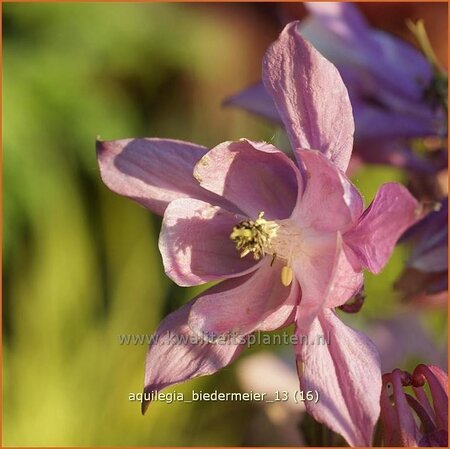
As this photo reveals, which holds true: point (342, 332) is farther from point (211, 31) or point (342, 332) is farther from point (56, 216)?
point (211, 31)

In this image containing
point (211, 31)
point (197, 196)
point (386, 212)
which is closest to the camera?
point (386, 212)

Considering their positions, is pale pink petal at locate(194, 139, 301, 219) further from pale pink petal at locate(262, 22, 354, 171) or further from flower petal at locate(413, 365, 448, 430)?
flower petal at locate(413, 365, 448, 430)

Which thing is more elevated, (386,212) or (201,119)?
(201,119)

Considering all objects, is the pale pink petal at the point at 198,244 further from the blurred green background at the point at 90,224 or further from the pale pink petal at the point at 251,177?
the blurred green background at the point at 90,224

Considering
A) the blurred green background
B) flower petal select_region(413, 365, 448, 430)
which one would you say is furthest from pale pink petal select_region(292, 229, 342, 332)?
the blurred green background

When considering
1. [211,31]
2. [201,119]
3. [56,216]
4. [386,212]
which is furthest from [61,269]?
[386,212]

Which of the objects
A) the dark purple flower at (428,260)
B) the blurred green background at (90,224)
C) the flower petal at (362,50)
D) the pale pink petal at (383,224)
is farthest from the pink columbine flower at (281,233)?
the blurred green background at (90,224)

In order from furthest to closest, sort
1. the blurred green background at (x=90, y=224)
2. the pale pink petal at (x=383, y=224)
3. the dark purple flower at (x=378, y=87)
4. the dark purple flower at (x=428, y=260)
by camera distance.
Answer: the blurred green background at (x=90, y=224) → the dark purple flower at (x=378, y=87) → the dark purple flower at (x=428, y=260) → the pale pink petal at (x=383, y=224)

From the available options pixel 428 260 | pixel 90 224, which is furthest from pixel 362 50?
pixel 90 224
